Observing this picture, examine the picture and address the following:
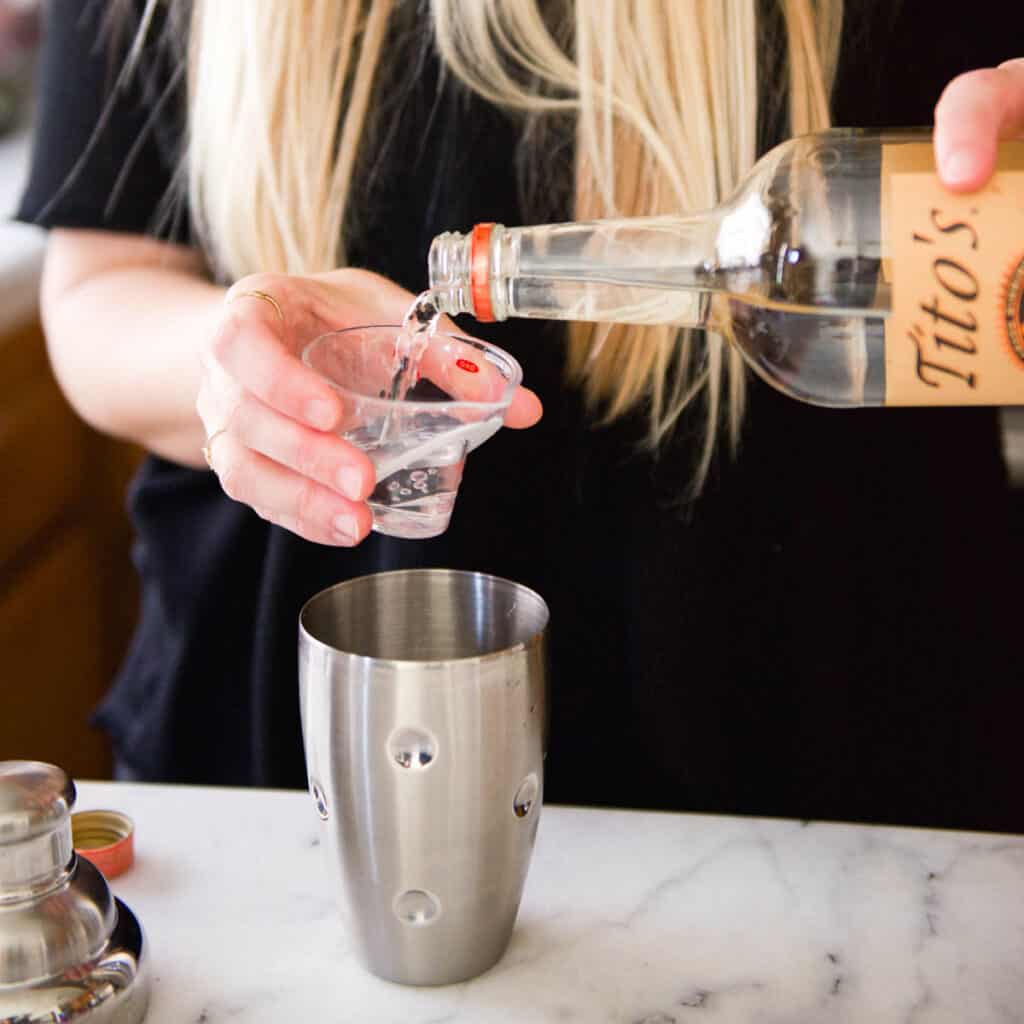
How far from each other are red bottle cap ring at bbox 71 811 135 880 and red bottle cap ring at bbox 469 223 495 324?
360mm

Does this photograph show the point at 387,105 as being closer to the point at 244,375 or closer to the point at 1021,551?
the point at 244,375

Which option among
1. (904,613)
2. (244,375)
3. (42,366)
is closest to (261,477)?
(244,375)

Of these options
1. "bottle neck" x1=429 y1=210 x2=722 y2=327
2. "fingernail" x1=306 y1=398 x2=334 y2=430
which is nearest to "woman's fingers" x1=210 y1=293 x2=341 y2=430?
"fingernail" x1=306 y1=398 x2=334 y2=430

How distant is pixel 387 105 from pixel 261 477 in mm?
493

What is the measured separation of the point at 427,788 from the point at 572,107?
0.62m

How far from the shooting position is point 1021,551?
45.5 inches

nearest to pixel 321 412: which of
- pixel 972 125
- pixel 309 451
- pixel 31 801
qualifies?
pixel 309 451

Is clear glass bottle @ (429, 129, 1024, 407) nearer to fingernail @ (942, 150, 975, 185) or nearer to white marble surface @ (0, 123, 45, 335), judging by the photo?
fingernail @ (942, 150, 975, 185)

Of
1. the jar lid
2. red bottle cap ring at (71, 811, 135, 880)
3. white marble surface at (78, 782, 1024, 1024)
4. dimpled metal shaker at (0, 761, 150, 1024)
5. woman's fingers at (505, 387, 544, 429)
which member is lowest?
white marble surface at (78, 782, 1024, 1024)

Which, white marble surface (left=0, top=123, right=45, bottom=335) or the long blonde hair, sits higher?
the long blonde hair

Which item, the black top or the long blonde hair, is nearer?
the long blonde hair

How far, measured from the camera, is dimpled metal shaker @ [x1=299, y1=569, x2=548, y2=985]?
67cm

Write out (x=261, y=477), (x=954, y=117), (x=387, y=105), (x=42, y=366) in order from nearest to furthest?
(x=954, y=117)
(x=261, y=477)
(x=387, y=105)
(x=42, y=366)

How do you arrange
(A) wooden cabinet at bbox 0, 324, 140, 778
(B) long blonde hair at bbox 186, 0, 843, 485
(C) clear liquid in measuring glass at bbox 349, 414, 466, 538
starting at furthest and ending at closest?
(A) wooden cabinet at bbox 0, 324, 140, 778 → (B) long blonde hair at bbox 186, 0, 843, 485 → (C) clear liquid in measuring glass at bbox 349, 414, 466, 538
